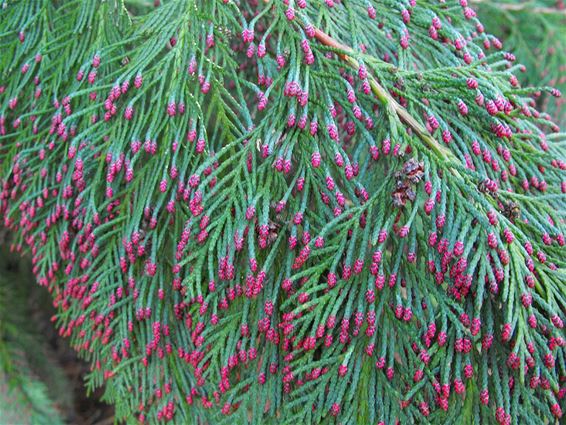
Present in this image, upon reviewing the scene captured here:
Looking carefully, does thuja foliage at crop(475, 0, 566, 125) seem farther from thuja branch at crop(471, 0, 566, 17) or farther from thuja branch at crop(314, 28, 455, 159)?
thuja branch at crop(314, 28, 455, 159)

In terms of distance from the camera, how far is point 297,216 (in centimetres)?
127

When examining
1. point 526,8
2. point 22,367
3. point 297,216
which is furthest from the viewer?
point 526,8

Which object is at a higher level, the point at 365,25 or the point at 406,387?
the point at 365,25

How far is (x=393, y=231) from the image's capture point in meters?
1.35

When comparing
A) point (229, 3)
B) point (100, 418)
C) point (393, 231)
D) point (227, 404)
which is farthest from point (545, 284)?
point (100, 418)

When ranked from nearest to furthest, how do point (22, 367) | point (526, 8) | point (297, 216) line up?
point (297, 216) < point (22, 367) < point (526, 8)

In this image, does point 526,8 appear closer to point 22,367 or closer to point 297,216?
point 297,216

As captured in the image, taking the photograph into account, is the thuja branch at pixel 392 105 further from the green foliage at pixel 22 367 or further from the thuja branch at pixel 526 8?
the green foliage at pixel 22 367

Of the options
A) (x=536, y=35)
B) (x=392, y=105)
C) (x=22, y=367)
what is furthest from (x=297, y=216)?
(x=536, y=35)

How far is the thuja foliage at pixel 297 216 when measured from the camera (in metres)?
1.23

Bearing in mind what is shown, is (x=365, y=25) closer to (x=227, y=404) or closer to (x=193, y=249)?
(x=193, y=249)

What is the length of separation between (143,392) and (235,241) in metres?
0.52

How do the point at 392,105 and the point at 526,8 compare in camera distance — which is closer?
the point at 392,105

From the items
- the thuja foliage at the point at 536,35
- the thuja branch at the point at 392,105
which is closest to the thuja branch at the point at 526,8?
the thuja foliage at the point at 536,35
